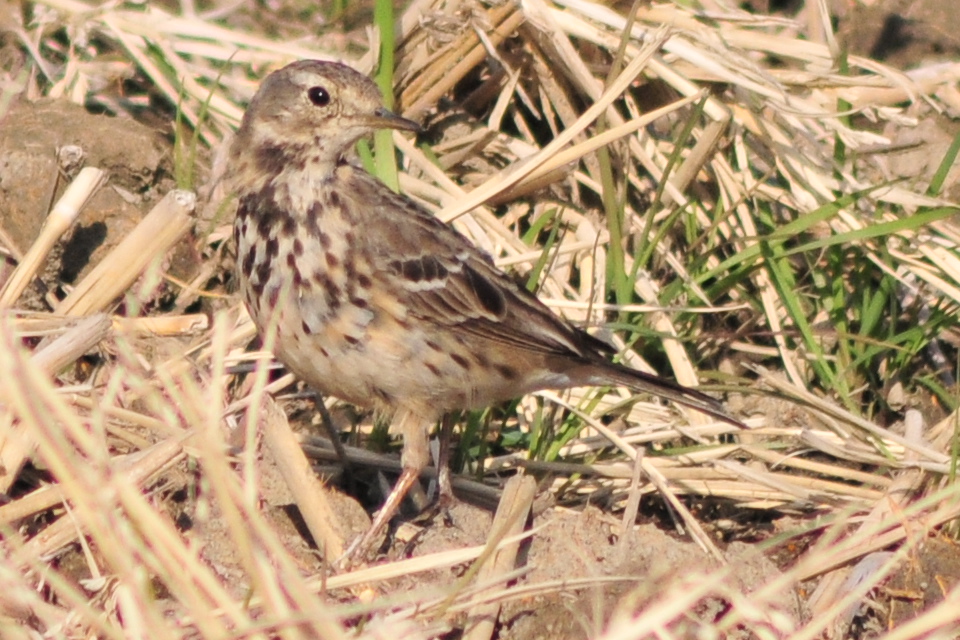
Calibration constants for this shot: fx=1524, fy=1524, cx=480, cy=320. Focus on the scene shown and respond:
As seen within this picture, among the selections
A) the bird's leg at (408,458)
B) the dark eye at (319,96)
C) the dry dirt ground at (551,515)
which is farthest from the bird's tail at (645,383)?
the dark eye at (319,96)

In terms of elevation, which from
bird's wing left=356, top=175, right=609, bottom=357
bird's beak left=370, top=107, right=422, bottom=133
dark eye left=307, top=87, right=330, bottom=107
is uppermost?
dark eye left=307, top=87, right=330, bottom=107

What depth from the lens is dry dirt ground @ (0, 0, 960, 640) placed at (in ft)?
12.9

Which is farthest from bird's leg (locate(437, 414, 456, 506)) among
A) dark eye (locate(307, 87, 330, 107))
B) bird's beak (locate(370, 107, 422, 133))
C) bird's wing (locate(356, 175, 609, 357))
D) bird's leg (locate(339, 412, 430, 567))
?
dark eye (locate(307, 87, 330, 107))

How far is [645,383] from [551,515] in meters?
0.66

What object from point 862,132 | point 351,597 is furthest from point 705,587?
point 862,132

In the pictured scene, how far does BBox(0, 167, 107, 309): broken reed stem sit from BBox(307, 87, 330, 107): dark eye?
679 millimetres

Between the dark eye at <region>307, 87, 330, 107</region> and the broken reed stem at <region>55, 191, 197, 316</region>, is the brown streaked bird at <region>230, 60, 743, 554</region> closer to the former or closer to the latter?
the dark eye at <region>307, 87, 330, 107</region>

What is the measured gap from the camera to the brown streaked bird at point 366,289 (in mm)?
4434

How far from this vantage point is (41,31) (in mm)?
6281

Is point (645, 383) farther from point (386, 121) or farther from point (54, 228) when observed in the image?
point (54, 228)

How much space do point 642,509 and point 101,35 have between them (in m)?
3.03

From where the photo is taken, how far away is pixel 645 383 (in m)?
4.89

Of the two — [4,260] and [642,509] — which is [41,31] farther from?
[642,509]

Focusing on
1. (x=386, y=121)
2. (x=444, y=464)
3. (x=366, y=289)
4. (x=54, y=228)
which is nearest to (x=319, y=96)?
(x=386, y=121)
